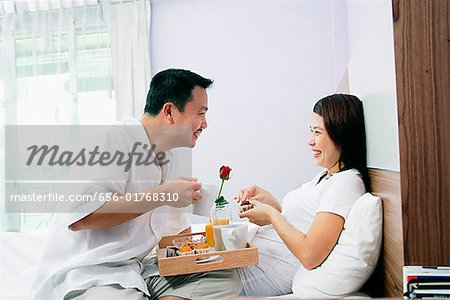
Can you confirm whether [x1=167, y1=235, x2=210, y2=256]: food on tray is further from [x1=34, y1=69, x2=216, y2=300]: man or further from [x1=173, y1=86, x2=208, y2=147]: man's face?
[x1=173, y1=86, x2=208, y2=147]: man's face

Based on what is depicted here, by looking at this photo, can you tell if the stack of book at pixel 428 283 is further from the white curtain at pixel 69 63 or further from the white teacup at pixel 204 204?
the white curtain at pixel 69 63

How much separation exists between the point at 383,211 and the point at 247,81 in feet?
7.55

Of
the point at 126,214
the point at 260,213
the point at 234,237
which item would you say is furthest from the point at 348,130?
the point at 126,214

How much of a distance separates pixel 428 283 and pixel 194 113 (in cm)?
109

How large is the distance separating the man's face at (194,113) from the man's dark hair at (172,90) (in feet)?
0.05

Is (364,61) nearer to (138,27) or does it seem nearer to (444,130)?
(444,130)

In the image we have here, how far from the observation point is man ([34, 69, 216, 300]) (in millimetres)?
1426

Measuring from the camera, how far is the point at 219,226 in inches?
60.5

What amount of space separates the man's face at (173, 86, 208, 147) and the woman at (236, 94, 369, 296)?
357 mm

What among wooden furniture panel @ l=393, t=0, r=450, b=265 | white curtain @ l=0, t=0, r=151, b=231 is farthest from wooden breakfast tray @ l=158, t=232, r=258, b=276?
white curtain @ l=0, t=0, r=151, b=231

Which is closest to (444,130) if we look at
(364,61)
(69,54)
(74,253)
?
(364,61)

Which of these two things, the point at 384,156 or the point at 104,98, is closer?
the point at 384,156

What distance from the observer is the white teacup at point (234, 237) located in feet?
4.83

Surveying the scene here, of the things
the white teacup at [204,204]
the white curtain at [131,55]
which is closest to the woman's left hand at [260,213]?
the white teacup at [204,204]
